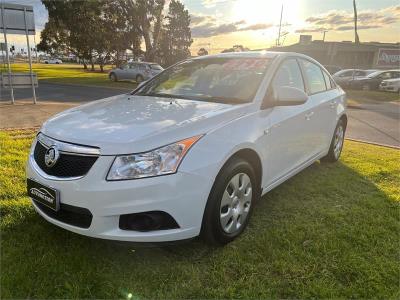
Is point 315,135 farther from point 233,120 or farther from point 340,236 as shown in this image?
point 233,120

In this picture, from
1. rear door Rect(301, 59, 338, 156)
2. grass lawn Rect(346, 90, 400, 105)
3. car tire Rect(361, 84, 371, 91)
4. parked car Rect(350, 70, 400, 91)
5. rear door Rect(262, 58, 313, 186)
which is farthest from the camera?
car tire Rect(361, 84, 371, 91)

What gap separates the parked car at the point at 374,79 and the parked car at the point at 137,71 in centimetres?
1342

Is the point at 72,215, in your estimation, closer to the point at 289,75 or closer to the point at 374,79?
the point at 289,75

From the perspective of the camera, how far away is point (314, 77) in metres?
4.88

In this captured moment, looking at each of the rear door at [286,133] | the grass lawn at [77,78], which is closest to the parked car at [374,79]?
the grass lawn at [77,78]

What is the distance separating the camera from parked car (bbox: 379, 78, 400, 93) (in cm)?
2323

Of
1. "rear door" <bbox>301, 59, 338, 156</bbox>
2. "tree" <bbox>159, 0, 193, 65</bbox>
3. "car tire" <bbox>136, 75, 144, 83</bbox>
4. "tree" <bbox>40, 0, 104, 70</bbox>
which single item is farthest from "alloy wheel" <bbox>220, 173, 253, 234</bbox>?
"tree" <bbox>159, 0, 193, 65</bbox>

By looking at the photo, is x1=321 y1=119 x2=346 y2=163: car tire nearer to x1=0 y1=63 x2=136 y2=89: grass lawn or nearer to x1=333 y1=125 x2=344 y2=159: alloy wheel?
x1=333 y1=125 x2=344 y2=159: alloy wheel

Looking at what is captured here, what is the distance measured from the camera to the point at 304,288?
2.63 m

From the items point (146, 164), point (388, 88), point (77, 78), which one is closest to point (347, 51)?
point (388, 88)

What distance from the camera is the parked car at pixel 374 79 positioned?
24.5m

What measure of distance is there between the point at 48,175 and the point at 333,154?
4.18 metres

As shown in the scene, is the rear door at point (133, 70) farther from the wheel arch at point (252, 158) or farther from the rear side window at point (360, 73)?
the wheel arch at point (252, 158)

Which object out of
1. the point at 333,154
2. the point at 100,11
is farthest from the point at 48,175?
the point at 100,11
